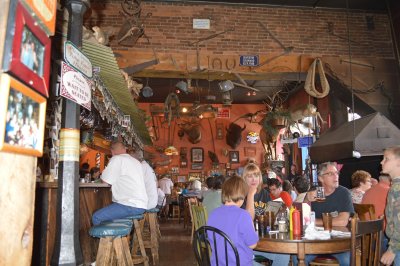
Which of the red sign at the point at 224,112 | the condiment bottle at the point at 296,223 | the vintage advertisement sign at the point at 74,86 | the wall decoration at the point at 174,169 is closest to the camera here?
the vintage advertisement sign at the point at 74,86

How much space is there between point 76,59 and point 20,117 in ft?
3.42

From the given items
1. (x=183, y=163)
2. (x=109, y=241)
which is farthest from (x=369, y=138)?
(x=183, y=163)

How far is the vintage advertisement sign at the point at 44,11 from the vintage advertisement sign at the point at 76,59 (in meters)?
0.63

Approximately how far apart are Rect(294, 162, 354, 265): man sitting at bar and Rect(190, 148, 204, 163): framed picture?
11.5 m

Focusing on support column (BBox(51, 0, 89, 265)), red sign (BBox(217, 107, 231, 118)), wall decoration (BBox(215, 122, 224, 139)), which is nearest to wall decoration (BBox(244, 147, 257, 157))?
wall decoration (BBox(215, 122, 224, 139))

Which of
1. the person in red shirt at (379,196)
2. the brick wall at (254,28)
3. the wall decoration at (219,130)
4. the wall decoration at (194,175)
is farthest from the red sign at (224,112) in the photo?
the person in red shirt at (379,196)

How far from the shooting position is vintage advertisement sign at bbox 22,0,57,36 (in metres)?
1.18

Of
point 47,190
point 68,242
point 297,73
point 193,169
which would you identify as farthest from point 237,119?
point 68,242

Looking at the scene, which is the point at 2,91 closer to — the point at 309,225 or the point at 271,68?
the point at 309,225

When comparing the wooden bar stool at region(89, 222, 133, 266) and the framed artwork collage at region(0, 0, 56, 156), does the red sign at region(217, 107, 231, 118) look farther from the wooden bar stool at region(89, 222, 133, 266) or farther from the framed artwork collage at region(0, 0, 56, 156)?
the framed artwork collage at region(0, 0, 56, 156)

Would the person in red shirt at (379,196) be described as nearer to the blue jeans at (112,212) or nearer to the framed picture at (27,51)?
the blue jeans at (112,212)

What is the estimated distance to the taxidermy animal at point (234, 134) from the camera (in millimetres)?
15090

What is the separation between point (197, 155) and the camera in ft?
50.7

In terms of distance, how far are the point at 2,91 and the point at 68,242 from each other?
47.3 inches
